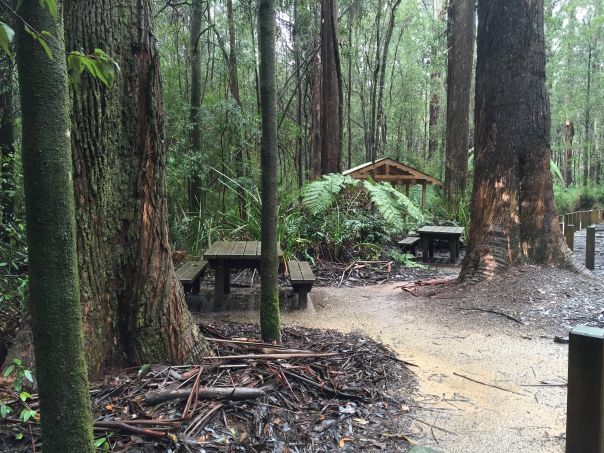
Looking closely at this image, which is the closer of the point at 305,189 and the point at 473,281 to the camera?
the point at 473,281

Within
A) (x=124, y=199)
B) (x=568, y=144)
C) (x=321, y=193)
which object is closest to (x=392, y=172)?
(x=321, y=193)

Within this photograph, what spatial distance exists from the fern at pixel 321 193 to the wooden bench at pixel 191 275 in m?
3.14

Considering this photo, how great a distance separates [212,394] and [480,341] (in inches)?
118

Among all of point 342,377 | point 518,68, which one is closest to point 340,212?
point 518,68

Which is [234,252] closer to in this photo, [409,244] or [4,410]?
[4,410]

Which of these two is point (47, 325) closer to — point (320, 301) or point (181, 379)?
point (181, 379)

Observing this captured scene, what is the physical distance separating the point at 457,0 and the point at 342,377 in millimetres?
13483

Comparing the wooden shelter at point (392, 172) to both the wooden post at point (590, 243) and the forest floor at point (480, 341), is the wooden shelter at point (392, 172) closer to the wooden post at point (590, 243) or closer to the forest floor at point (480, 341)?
the wooden post at point (590, 243)

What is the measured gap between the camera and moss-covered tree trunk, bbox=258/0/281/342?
3463 mm

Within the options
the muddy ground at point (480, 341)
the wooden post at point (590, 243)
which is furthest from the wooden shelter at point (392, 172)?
the muddy ground at point (480, 341)

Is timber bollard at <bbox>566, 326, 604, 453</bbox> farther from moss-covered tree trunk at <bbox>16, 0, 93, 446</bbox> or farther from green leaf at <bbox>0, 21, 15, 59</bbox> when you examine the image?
green leaf at <bbox>0, 21, 15, 59</bbox>

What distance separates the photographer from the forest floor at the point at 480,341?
9.36ft

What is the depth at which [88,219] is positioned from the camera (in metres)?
2.85

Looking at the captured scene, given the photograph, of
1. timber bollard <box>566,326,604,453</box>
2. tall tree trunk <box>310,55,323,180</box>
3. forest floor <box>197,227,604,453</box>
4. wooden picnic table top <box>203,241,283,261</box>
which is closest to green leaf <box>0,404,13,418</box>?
forest floor <box>197,227,604,453</box>
